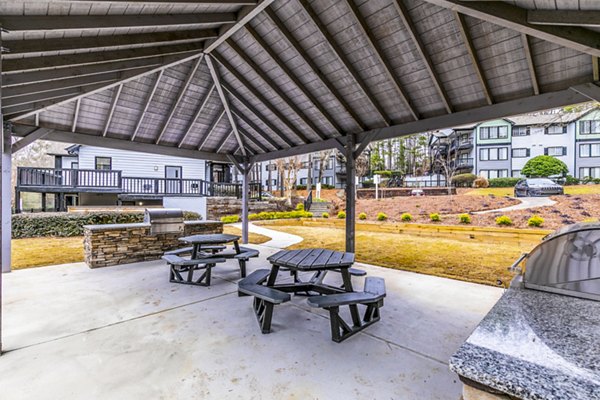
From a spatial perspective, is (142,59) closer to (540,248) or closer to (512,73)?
(512,73)

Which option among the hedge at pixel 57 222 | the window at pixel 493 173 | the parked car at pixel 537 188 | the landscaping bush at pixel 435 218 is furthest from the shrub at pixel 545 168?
the hedge at pixel 57 222

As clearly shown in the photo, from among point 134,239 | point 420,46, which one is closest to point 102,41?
point 420,46

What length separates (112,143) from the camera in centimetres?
699

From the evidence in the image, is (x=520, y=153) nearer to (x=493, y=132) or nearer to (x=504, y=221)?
(x=493, y=132)

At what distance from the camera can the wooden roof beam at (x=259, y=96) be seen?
5547 mm

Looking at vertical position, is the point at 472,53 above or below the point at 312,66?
below

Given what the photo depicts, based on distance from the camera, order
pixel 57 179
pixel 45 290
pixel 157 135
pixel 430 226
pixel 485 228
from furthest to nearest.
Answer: pixel 57 179
pixel 430 226
pixel 485 228
pixel 157 135
pixel 45 290

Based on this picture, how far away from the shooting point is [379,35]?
4.07 metres

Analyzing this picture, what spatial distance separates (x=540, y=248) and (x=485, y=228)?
328 inches

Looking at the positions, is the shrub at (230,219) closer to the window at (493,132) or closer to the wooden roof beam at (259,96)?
the wooden roof beam at (259,96)

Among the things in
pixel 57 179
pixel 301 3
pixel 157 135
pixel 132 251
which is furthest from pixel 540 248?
pixel 57 179

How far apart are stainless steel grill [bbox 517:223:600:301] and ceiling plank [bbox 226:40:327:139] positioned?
478cm

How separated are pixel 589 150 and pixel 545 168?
18.7 ft

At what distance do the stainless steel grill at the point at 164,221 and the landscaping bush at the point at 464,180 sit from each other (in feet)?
65.2
